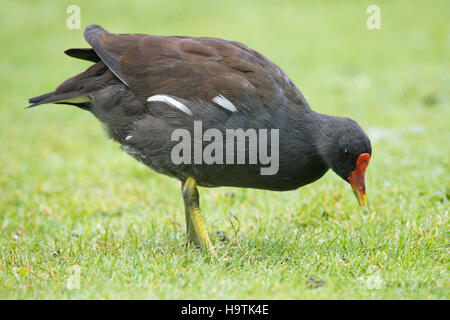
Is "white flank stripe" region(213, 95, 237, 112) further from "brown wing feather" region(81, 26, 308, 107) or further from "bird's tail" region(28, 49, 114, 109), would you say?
"bird's tail" region(28, 49, 114, 109)

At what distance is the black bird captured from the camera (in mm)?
3605

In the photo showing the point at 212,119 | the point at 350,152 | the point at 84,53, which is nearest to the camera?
the point at 350,152

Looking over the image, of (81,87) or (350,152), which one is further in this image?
(81,87)

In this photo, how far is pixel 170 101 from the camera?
3770 mm

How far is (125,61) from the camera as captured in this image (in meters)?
3.96

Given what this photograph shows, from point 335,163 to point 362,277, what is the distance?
785mm

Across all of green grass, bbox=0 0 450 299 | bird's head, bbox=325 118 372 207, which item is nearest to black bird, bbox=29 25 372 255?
bird's head, bbox=325 118 372 207

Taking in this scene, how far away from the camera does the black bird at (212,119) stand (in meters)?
3.61

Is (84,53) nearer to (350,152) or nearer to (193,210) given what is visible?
(193,210)

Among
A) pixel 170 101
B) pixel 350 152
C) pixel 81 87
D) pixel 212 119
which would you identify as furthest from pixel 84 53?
pixel 350 152

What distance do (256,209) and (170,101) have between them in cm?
155

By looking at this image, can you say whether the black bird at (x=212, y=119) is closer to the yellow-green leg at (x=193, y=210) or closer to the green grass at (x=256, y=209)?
the yellow-green leg at (x=193, y=210)

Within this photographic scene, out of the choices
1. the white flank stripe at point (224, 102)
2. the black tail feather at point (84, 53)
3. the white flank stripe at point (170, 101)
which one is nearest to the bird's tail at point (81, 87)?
the black tail feather at point (84, 53)

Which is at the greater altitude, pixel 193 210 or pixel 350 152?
pixel 350 152
